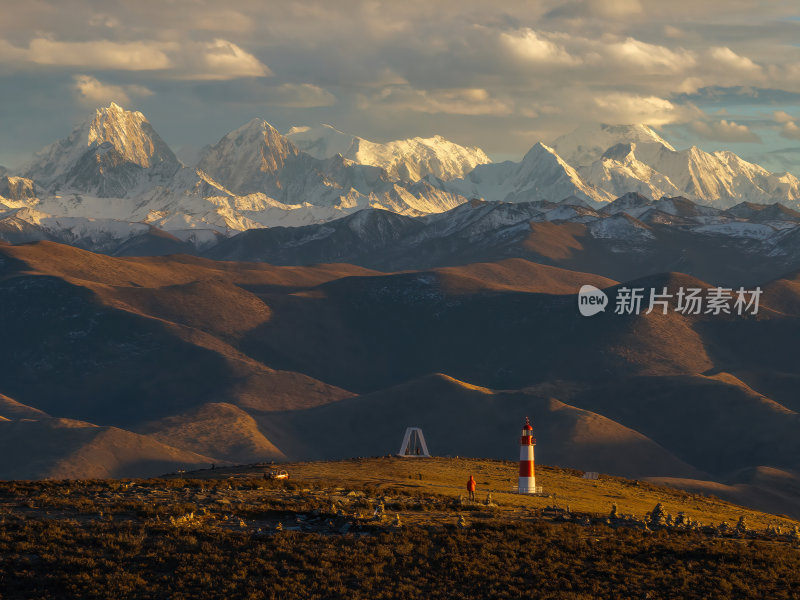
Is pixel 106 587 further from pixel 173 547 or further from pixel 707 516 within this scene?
pixel 707 516

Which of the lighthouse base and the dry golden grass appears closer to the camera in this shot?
the dry golden grass

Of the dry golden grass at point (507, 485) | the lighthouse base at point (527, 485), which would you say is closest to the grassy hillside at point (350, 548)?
the dry golden grass at point (507, 485)

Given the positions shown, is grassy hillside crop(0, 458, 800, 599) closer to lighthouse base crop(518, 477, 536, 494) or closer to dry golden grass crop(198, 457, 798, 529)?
dry golden grass crop(198, 457, 798, 529)

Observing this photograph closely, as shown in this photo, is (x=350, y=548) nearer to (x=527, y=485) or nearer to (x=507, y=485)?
(x=527, y=485)

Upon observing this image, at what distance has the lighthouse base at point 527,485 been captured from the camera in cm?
5444

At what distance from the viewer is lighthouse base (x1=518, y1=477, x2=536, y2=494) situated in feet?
179

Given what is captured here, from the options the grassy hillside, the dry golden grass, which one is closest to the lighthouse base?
the dry golden grass

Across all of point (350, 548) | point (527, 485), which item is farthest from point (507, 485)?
point (350, 548)

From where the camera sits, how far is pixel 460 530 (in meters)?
38.7

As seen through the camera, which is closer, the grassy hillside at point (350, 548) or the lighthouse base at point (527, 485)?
the grassy hillside at point (350, 548)

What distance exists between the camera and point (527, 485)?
54.5 meters

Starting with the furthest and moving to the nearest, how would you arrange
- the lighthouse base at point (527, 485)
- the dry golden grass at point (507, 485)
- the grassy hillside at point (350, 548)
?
1. the lighthouse base at point (527, 485)
2. the dry golden grass at point (507, 485)
3. the grassy hillside at point (350, 548)

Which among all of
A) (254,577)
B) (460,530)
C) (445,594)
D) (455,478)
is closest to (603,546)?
(460,530)

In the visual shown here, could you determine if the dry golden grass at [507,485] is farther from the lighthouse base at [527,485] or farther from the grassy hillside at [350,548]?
the grassy hillside at [350,548]
